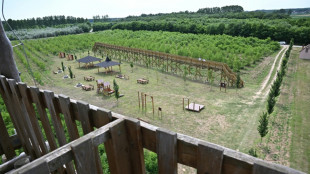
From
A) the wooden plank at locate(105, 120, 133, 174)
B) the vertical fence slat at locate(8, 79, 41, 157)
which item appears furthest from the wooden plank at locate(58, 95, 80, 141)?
the vertical fence slat at locate(8, 79, 41, 157)

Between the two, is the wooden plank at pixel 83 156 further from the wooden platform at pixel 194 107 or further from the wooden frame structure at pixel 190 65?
the wooden frame structure at pixel 190 65

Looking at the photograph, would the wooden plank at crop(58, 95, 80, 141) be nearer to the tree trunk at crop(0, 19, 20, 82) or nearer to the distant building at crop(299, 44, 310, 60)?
the tree trunk at crop(0, 19, 20, 82)

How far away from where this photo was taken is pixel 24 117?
280 cm

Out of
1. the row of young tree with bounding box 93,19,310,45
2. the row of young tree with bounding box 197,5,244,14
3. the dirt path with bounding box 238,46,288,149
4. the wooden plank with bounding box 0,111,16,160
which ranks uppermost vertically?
the row of young tree with bounding box 197,5,244,14

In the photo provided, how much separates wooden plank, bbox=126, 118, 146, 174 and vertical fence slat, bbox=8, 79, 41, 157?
6.11 feet

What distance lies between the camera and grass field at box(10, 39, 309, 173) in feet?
31.3

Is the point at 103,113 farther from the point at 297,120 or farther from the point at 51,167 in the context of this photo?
the point at 297,120

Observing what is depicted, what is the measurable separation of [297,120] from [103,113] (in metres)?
13.1

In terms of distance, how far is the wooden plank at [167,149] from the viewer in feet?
4.69

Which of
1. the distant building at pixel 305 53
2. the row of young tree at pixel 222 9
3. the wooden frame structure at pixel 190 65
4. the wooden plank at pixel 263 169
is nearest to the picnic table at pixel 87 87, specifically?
the wooden frame structure at pixel 190 65

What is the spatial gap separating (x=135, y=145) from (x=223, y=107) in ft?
41.4

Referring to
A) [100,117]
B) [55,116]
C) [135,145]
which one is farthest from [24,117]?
[135,145]

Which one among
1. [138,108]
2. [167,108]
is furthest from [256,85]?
[138,108]

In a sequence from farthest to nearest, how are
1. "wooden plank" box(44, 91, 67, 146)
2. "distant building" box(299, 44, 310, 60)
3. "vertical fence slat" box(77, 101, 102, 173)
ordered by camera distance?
1. "distant building" box(299, 44, 310, 60)
2. "wooden plank" box(44, 91, 67, 146)
3. "vertical fence slat" box(77, 101, 102, 173)
